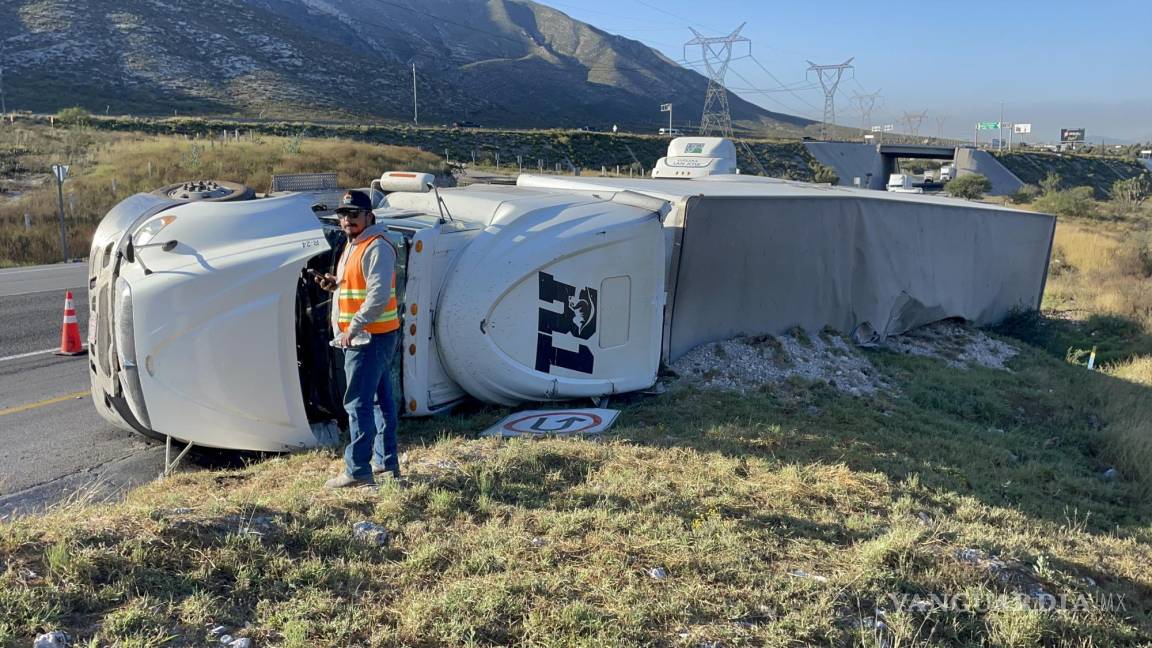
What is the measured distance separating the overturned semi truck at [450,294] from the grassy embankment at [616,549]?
487mm

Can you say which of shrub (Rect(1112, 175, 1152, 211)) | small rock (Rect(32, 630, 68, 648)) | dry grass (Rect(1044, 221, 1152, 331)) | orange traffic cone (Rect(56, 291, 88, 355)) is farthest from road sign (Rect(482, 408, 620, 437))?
shrub (Rect(1112, 175, 1152, 211))

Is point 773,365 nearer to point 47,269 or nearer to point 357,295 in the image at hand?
point 357,295

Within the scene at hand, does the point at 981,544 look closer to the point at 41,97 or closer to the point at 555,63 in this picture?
the point at 41,97

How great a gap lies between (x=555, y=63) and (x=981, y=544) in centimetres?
17978

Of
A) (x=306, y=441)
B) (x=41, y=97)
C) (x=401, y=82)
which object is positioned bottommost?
(x=306, y=441)

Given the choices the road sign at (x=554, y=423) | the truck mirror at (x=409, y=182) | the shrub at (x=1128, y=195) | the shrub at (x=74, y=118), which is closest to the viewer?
the road sign at (x=554, y=423)

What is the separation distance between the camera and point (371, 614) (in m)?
2.94

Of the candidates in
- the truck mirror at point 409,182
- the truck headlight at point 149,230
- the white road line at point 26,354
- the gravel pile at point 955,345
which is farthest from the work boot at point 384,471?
the gravel pile at point 955,345

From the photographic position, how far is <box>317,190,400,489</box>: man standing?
4305 mm

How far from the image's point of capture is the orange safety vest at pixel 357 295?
14.3 feet

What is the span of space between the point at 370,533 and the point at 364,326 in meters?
1.20

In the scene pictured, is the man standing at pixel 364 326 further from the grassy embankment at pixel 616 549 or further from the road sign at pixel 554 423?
the road sign at pixel 554 423

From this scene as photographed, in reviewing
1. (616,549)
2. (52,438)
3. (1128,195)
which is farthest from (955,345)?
(1128,195)

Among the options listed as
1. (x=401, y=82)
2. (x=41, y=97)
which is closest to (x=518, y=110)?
(x=401, y=82)
